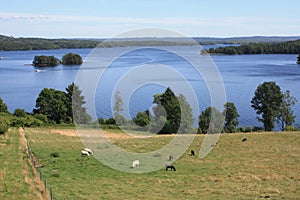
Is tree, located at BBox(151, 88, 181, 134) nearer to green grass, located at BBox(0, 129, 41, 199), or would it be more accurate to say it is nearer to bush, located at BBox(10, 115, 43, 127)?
bush, located at BBox(10, 115, 43, 127)

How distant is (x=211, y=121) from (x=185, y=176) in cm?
3428

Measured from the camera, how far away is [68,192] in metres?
15.4

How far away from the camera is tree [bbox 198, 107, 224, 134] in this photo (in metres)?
51.7

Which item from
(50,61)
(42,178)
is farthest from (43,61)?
(42,178)

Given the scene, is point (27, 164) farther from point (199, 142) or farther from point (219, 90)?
point (219, 90)

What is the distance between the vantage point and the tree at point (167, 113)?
1881 inches

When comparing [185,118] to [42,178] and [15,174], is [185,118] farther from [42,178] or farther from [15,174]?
[42,178]

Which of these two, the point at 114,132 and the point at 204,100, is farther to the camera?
the point at 204,100

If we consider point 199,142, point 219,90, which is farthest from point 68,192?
point 219,90

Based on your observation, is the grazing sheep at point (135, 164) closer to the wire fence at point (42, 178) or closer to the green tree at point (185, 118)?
the wire fence at point (42, 178)

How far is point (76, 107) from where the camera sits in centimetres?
5653

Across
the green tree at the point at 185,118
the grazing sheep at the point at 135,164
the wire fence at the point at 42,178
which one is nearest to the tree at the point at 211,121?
the green tree at the point at 185,118

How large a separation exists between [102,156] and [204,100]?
46.6 metres

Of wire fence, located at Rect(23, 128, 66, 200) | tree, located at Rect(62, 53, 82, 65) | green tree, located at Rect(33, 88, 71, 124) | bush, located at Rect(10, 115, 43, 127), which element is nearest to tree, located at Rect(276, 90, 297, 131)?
green tree, located at Rect(33, 88, 71, 124)
